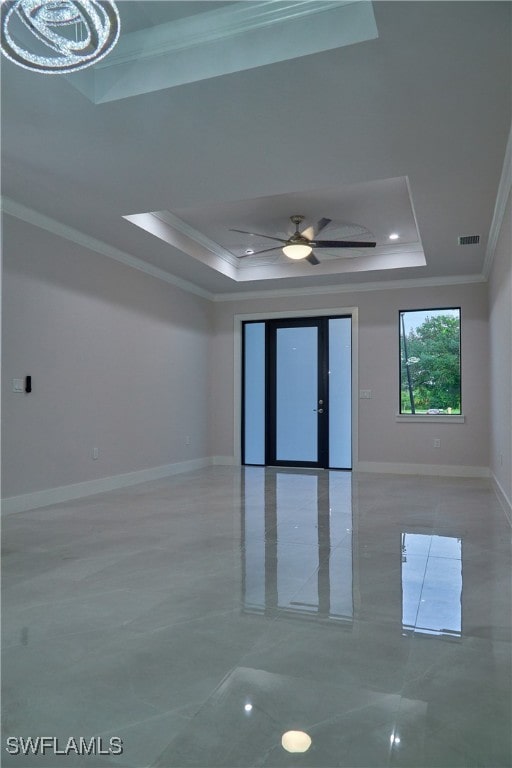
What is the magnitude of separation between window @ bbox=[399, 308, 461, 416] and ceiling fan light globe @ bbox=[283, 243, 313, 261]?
2.48m

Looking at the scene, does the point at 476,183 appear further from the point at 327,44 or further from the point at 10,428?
the point at 10,428

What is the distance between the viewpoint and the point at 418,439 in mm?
7418

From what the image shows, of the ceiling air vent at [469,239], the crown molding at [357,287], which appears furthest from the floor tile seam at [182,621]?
the crown molding at [357,287]

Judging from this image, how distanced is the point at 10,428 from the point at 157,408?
2488mm

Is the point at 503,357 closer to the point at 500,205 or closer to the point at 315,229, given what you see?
the point at 500,205

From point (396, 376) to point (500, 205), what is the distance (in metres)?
3.28

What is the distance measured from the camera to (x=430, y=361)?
24.6 ft

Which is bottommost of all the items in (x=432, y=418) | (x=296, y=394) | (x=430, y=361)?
(x=432, y=418)

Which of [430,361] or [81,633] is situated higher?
[430,361]

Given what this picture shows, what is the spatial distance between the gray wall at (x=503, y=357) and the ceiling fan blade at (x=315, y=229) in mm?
1624

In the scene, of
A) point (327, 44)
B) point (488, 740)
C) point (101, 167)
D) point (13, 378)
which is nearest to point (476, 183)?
point (327, 44)

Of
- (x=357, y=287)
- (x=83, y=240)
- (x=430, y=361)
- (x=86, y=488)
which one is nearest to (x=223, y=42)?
(x=83, y=240)

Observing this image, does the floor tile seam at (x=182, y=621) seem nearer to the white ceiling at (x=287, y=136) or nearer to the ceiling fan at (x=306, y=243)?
the white ceiling at (x=287, y=136)

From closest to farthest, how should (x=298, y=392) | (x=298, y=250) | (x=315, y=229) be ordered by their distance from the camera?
(x=315, y=229) → (x=298, y=250) → (x=298, y=392)
